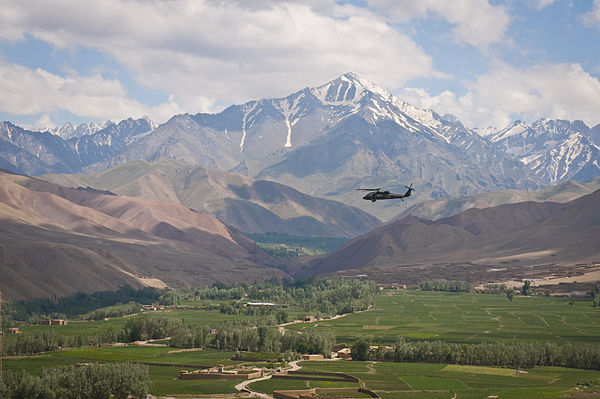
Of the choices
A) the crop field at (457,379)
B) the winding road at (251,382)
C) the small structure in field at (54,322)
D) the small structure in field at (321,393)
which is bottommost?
the crop field at (457,379)

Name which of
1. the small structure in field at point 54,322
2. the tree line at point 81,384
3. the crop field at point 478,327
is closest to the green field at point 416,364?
the crop field at point 478,327

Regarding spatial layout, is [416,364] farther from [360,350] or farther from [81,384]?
[81,384]

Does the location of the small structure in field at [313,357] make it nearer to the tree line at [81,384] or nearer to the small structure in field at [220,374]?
the small structure in field at [220,374]

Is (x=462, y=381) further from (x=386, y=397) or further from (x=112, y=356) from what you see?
(x=112, y=356)

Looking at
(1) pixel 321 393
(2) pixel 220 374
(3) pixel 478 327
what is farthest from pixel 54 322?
(1) pixel 321 393

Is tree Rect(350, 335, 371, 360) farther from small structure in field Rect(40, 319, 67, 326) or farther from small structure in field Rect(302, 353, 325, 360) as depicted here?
small structure in field Rect(40, 319, 67, 326)

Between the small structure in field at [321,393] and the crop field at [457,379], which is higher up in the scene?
the small structure in field at [321,393]

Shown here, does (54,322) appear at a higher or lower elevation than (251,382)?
higher

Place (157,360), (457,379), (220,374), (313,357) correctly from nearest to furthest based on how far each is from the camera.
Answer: (220,374) → (457,379) → (157,360) → (313,357)
